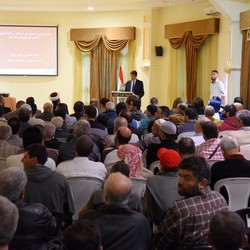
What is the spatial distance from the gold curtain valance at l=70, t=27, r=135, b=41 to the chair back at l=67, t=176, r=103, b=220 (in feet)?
33.1

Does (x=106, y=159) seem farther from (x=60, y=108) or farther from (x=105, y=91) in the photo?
(x=105, y=91)

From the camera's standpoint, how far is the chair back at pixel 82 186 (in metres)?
3.92

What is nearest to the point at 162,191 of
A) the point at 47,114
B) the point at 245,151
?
the point at 245,151

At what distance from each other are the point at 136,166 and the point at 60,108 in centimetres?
383

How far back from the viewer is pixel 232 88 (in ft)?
35.1

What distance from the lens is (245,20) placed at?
10.2 m

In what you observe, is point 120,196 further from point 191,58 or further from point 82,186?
point 191,58

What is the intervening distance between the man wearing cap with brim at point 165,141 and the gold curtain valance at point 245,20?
5.66 meters

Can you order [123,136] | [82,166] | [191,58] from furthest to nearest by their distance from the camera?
[191,58]
[123,136]
[82,166]

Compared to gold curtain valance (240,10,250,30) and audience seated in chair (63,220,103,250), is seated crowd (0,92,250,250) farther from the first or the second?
gold curtain valance (240,10,250,30)

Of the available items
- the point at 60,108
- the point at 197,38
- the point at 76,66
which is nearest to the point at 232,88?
the point at 197,38

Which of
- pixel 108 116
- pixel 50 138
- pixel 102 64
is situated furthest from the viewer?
pixel 102 64

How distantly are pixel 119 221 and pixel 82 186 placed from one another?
4.09ft

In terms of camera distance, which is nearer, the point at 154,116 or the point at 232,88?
the point at 154,116
